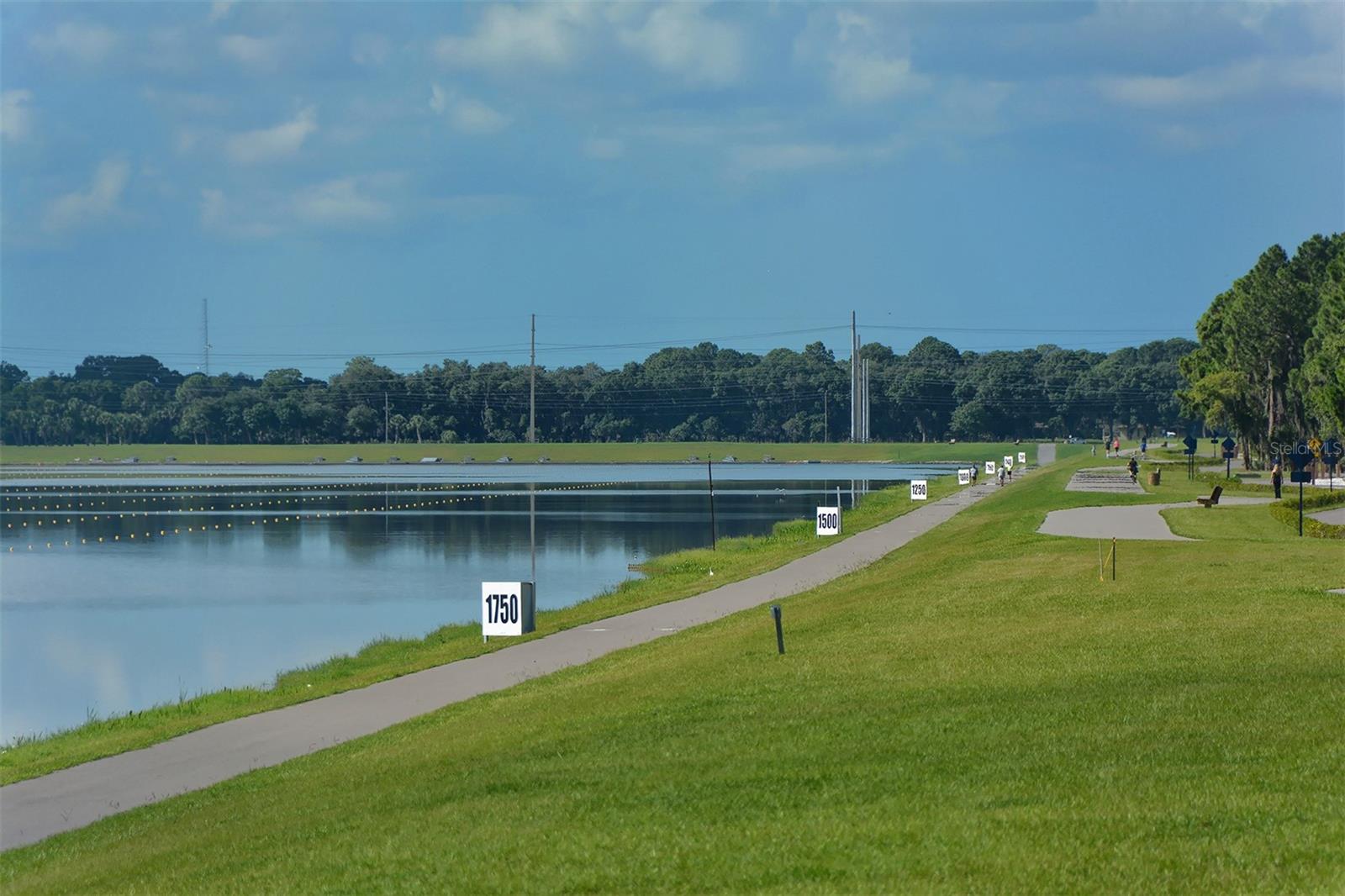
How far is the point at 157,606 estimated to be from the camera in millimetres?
37719

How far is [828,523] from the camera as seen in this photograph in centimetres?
4659

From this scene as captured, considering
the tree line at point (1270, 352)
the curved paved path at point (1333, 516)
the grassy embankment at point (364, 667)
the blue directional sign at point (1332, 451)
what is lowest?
the grassy embankment at point (364, 667)

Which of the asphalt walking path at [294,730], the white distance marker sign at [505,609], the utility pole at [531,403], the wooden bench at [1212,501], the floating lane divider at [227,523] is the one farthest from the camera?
the utility pole at [531,403]

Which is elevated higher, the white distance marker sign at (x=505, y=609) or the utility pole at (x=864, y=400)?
the utility pole at (x=864, y=400)

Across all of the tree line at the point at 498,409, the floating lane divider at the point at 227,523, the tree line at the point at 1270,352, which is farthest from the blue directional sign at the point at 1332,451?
the tree line at the point at 498,409

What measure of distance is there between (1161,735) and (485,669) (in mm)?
11054

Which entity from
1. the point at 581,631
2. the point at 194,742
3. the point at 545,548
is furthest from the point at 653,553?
the point at 194,742

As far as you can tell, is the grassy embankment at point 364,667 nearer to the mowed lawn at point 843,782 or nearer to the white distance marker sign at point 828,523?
the white distance marker sign at point 828,523

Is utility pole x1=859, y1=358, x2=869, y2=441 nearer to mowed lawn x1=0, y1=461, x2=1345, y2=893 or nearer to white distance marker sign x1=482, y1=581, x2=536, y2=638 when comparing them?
white distance marker sign x1=482, y1=581, x2=536, y2=638

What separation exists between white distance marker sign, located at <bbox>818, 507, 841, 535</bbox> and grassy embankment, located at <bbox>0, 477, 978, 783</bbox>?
559 millimetres

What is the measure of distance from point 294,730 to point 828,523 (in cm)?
3097

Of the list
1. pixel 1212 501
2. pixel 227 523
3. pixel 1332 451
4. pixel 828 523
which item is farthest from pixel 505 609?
pixel 1332 451

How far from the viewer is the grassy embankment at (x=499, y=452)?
170 metres

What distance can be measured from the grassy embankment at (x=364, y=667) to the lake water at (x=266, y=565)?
1520mm
